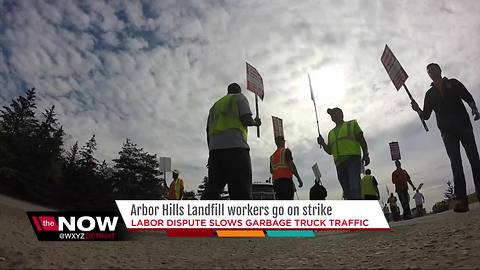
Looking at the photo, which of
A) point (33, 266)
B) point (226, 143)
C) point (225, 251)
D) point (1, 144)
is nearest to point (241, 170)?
point (226, 143)

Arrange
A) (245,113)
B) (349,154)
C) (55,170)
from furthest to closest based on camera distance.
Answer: (55,170) → (349,154) → (245,113)

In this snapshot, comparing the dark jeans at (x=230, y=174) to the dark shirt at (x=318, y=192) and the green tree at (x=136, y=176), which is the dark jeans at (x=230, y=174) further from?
the green tree at (x=136, y=176)

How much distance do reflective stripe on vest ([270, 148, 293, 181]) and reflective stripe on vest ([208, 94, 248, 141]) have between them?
11.2 feet

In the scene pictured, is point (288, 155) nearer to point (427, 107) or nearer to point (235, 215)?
point (427, 107)

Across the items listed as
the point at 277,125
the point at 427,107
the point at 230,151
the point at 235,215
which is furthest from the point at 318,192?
the point at 235,215

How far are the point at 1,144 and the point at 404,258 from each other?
154 ft

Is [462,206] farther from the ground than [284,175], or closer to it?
closer to it

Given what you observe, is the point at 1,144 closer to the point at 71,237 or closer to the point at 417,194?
the point at 417,194

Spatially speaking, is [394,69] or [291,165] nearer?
[291,165]

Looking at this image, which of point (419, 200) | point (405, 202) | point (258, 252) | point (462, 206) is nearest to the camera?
point (258, 252)

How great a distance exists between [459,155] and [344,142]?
A: 176 cm

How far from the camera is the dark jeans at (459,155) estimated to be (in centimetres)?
549

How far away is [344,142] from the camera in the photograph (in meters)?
6.39

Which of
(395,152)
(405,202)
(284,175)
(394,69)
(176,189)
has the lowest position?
(405,202)
